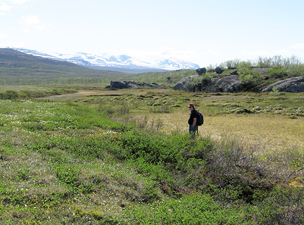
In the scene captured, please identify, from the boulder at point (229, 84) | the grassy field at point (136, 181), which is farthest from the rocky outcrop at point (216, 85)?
the grassy field at point (136, 181)

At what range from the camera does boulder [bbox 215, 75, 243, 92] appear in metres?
71.4

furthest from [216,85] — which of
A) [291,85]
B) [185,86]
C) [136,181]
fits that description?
[136,181]

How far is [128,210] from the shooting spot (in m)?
5.26

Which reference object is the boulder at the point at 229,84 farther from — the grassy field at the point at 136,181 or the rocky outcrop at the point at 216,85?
the grassy field at the point at 136,181

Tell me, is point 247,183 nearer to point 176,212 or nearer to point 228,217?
point 228,217

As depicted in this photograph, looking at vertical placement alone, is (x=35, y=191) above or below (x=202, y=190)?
above

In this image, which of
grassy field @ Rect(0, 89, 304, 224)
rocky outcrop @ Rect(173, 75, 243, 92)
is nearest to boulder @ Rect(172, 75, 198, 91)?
rocky outcrop @ Rect(173, 75, 243, 92)

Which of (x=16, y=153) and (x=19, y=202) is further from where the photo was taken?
(x=16, y=153)

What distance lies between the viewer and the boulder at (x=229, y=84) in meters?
71.4

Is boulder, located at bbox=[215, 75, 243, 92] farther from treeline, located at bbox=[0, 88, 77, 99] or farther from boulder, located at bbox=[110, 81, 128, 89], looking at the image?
treeline, located at bbox=[0, 88, 77, 99]

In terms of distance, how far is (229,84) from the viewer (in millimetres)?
72625

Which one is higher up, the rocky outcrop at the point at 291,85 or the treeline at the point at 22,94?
the rocky outcrop at the point at 291,85

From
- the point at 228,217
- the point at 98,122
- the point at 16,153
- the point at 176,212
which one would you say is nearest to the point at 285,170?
the point at 228,217

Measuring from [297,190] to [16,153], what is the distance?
938cm
